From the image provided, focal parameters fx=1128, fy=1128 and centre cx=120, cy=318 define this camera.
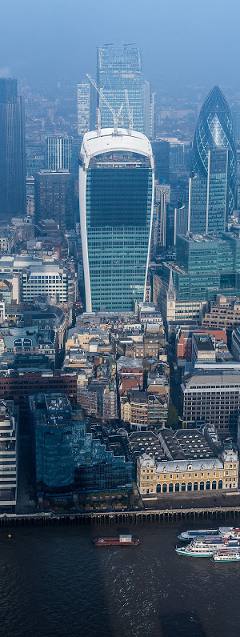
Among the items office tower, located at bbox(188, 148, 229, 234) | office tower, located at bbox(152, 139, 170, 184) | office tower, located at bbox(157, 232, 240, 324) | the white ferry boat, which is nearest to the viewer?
the white ferry boat

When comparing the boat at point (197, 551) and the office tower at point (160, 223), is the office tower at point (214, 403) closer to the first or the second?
the boat at point (197, 551)

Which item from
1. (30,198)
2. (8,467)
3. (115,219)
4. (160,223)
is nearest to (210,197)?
(160,223)

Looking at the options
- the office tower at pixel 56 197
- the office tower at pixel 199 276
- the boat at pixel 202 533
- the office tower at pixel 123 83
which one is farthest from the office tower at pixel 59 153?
the boat at pixel 202 533

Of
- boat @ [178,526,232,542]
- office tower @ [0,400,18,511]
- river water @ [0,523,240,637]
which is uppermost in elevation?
office tower @ [0,400,18,511]

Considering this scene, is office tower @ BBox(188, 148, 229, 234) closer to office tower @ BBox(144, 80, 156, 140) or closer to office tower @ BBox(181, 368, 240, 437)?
office tower @ BBox(144, 80, 156, 140)

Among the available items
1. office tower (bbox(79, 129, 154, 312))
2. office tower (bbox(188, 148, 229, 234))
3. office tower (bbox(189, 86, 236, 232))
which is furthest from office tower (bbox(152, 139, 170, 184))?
office tower (bbox(79, 129, 154, 312))

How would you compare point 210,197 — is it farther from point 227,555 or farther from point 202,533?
point 227,555

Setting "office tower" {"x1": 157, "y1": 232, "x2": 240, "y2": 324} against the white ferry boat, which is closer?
the white ferry boat
